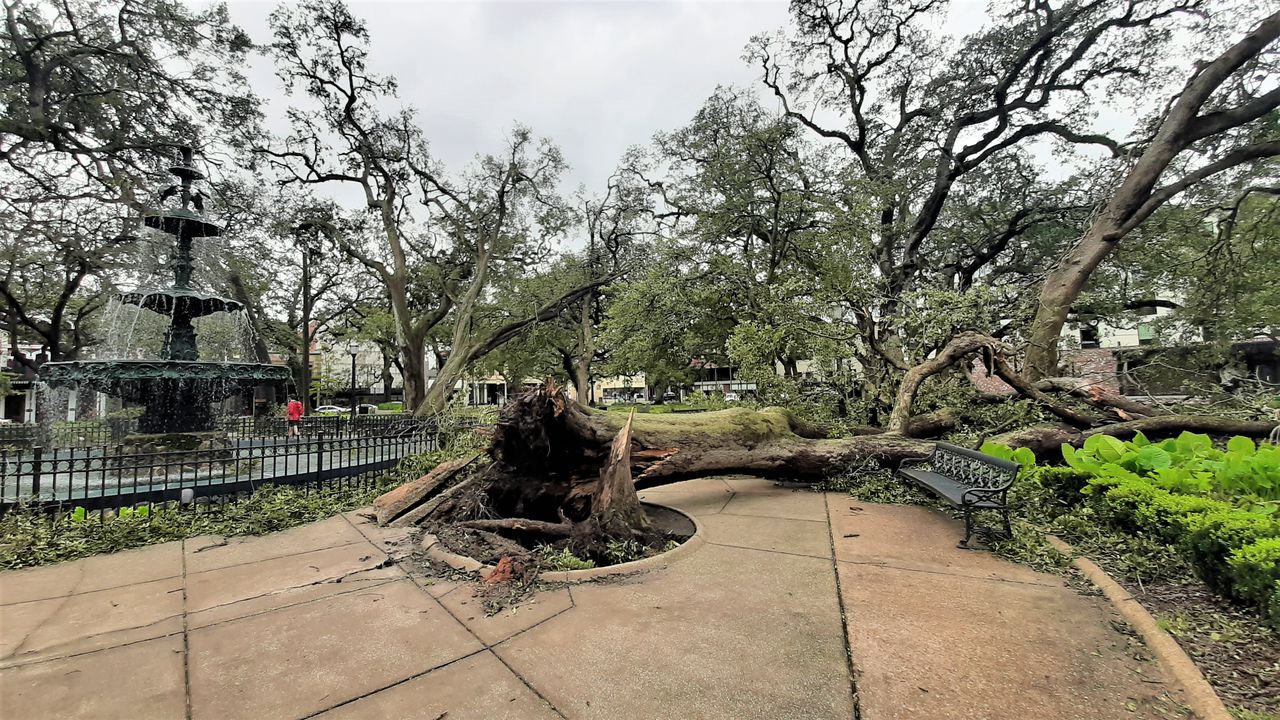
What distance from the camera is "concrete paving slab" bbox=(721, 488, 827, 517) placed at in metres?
5.94

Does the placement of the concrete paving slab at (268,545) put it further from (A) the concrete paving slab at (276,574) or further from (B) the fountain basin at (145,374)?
(B) the fountain basin at (145,374)

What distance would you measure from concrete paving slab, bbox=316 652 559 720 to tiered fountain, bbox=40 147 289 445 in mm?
8716

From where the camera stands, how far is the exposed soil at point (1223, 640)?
231 cm

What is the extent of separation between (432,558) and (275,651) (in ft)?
5.20

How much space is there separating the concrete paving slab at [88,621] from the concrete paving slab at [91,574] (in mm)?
197

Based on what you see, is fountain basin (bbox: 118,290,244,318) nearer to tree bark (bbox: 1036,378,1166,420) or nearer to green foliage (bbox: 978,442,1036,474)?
green foliage (bbox: 978,442,1036,474)

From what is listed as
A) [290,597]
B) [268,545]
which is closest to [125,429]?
[268,545]

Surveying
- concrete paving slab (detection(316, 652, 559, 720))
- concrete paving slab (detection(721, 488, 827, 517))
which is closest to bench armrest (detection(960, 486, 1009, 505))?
concrete paving slab (detection(721, 488, 827, 517))

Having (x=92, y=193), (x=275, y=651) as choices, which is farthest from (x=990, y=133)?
(x=92, y=193)

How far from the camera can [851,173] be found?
54.9 ft

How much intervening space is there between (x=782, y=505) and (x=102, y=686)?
6038 mm

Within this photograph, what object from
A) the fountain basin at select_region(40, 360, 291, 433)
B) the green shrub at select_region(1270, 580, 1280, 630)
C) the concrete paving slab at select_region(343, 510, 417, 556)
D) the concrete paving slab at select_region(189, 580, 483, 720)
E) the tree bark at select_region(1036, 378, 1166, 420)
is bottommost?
the concrete paving slab at select_region(343, 510, 417, 556)

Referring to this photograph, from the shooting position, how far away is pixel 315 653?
284 cm

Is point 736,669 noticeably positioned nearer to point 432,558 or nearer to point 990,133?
point 432,558
